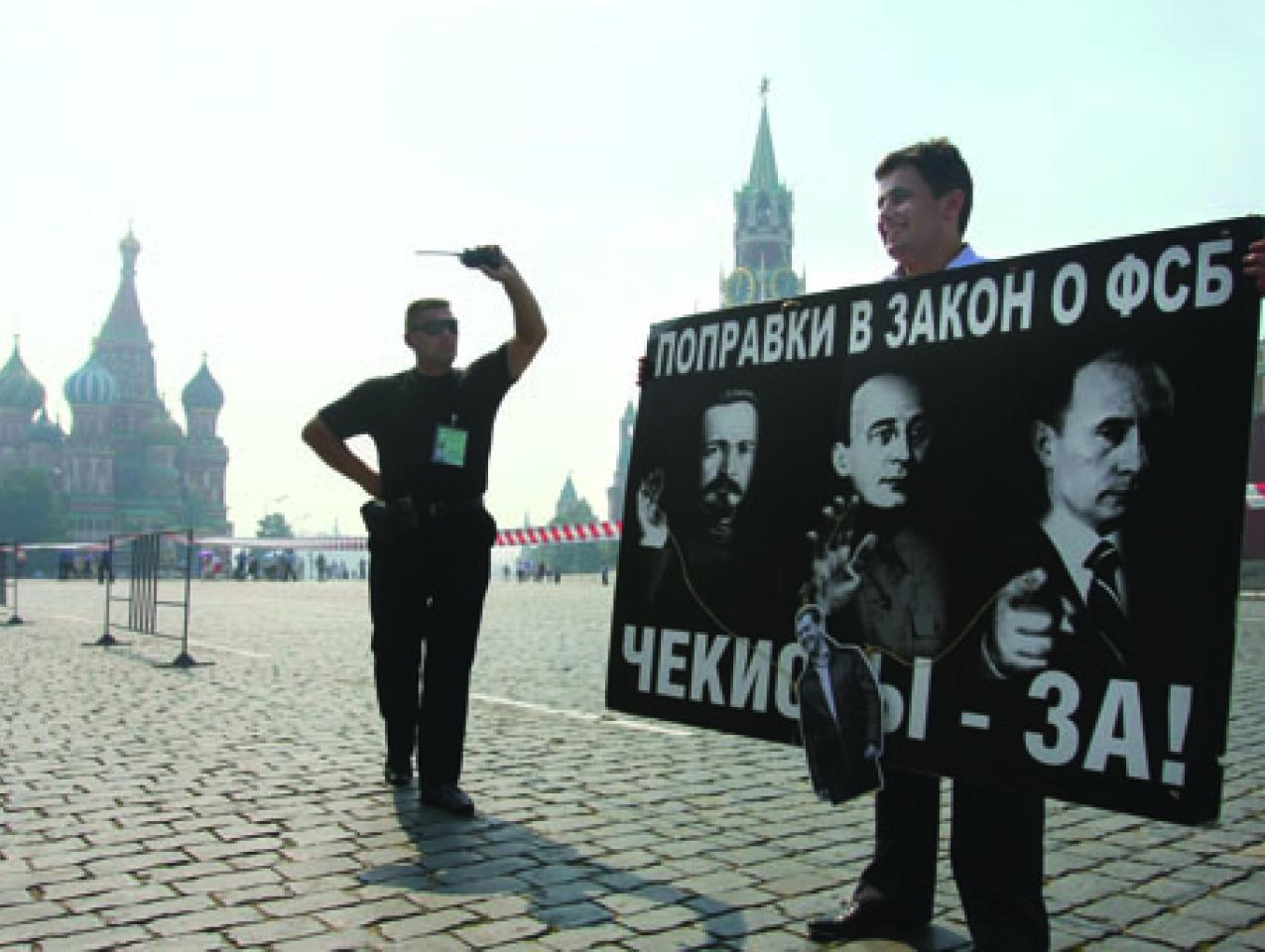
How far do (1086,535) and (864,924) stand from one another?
4.12 feet

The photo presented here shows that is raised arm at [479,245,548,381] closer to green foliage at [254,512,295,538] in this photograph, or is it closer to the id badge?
the id badge

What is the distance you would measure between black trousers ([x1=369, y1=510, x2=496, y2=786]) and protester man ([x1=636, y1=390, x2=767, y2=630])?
133 cm

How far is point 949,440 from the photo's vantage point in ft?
9.42

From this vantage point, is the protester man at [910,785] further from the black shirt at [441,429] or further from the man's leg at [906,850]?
the black shirt at [441,429]

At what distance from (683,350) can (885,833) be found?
1.52m

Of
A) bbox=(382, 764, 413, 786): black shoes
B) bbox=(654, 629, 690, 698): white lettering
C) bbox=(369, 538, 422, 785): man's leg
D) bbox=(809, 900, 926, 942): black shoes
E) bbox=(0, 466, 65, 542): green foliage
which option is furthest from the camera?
bbox=(0, 466, 65, 542): green foliage

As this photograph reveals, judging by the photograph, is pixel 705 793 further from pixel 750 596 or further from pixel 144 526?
pixel 144 526

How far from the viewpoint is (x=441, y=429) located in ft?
15.9

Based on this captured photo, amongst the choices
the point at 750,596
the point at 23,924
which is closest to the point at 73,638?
the point at 23,924

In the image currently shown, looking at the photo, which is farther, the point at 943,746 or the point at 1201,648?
the point at 943,746

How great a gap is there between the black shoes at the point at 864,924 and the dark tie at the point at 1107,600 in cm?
108

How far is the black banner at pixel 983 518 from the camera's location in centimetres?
244

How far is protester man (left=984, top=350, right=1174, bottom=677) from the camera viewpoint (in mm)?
2521

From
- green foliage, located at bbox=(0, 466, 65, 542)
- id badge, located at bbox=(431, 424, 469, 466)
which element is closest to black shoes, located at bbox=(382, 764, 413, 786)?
id badge, located at bbox=(431, 424, 469, 466)
